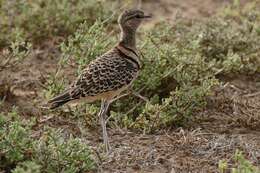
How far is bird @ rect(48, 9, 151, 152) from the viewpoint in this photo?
192 inches

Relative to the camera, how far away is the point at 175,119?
531 centimetres

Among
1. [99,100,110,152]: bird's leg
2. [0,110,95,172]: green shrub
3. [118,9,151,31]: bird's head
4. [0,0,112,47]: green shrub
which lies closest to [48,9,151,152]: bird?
[99,100,110,152]: bird's leg

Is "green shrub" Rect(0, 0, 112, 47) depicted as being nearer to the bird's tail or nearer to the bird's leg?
the bird's leg

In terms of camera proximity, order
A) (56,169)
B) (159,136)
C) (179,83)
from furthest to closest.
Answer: (179,83), (159,136), (56,169)

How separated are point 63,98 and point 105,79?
0.32 meters

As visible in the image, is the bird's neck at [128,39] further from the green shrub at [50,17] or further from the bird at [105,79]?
the green shrub at [50,17]

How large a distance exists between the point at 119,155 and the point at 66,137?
51 cm

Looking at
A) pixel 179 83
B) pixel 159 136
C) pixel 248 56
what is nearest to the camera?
pixel 159 136

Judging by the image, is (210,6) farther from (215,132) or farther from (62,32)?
(215,132)

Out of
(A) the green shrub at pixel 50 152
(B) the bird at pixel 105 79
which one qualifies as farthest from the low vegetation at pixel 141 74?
(B) the bird at pixel 105 79

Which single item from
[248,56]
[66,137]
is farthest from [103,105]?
[248,56]

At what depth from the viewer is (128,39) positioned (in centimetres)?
535

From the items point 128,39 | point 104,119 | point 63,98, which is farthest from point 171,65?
point 63,98

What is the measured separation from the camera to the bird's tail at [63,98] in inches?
190
